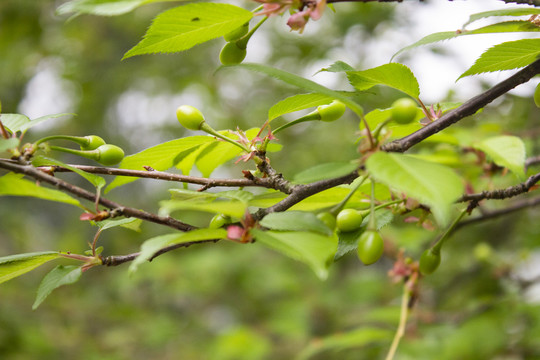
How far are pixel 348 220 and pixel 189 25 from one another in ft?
1.09

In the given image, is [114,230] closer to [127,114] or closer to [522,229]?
[127,114]

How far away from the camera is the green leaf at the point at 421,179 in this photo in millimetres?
434

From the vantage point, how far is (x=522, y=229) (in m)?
2.23

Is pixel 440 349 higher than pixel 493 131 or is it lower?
lower

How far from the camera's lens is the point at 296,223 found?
1.71 feet

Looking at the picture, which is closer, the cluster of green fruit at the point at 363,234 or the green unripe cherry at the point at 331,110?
the cluster of green fruit at the point at 363,234

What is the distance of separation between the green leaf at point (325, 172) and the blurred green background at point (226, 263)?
124 cm

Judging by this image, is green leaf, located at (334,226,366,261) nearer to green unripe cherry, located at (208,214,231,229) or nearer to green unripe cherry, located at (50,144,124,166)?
green unripe cherry, located at (208,214,231,229)

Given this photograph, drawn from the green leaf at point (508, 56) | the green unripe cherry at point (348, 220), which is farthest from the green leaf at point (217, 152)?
the green leaf at point (508, 56)

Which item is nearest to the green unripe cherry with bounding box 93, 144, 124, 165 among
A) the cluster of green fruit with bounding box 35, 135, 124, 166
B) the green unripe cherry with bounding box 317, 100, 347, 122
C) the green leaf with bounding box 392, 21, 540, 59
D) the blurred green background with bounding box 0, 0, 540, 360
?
the cluster of green fruit with bounding box 35, 135, 124, 166

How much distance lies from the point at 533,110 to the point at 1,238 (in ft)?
14.0

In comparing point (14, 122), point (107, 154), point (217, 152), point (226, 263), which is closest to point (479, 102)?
point (217, 152)

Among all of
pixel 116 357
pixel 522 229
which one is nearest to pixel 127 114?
pixel 116 357

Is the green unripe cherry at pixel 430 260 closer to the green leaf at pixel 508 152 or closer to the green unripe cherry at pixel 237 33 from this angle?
the green leaf at pixel 508 152
